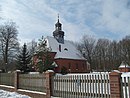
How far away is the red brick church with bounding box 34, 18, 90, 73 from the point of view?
51.1 m

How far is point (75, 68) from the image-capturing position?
5531 centimetres

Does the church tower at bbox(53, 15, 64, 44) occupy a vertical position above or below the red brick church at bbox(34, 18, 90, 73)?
above

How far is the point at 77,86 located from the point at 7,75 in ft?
33.8

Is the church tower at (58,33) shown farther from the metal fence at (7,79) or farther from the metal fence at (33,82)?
the metal fence at (33,82)

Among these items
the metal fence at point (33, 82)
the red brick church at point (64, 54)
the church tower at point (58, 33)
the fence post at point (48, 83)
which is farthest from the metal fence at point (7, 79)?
the church tower at point (58, 33)

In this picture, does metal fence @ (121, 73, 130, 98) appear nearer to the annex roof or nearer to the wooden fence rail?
the wooden fence rail

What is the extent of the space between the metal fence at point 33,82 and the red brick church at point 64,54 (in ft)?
113

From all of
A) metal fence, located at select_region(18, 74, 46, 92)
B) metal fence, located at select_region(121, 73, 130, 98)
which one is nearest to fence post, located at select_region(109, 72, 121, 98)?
metal fence, located at select_region(121, 73, 130, 98)

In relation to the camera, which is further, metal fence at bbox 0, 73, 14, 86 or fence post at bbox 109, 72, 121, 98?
metal fence at bbox 0, 73, 14, 86

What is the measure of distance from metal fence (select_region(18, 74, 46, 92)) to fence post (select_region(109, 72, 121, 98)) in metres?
5.58

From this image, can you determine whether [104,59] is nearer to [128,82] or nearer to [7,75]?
[7,75]

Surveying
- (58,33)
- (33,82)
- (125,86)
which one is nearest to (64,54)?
(58,33)

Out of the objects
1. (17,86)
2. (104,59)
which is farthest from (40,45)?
(104,59)

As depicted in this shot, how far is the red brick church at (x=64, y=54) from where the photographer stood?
168ft
